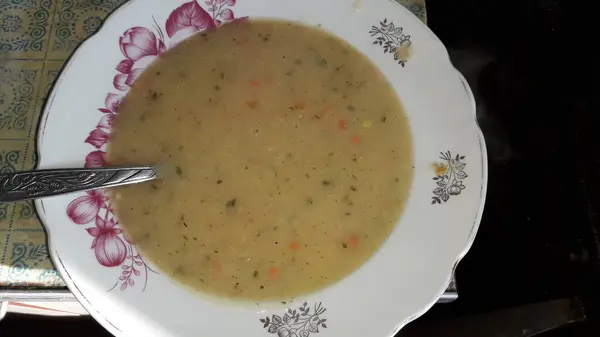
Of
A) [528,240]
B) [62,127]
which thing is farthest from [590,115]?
[62,127]

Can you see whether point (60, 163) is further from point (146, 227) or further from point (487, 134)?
point (487, 134)

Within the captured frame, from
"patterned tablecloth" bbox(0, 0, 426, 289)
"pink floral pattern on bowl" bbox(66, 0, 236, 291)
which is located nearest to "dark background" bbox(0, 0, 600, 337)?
"patterned tablecloth" bbox(0, 0, 426, 289)

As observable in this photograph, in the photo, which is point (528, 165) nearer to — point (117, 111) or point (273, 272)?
point (273, 272)

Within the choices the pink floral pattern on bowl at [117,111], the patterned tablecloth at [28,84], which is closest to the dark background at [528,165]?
the patterned tablecloth at [28,84]

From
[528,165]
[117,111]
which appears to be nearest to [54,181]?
[117,111]

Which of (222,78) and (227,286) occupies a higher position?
(222,78)

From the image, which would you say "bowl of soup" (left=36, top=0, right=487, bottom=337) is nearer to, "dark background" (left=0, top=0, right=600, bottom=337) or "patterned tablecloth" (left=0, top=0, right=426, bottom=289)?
"patterned tablecloth" (left=0, top=0, right=426, bottom=289)
